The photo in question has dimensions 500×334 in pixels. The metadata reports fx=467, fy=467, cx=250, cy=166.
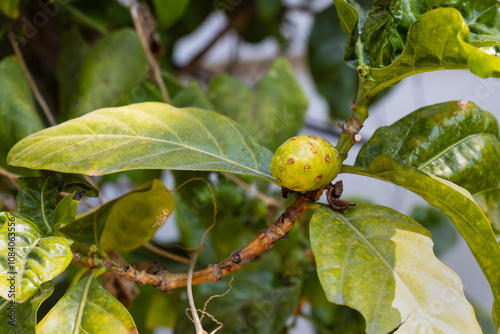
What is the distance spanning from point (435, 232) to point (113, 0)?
29.2 inches

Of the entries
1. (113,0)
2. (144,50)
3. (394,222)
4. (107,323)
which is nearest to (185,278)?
(107,323)

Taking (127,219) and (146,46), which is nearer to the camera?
(127,219)

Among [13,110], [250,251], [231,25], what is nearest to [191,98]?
[13,110]

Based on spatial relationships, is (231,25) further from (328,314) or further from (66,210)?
(66,210)

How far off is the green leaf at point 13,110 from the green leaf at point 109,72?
0.05 m

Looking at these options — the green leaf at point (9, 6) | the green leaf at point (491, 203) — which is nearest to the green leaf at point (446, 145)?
the green leaf at point (491, 203)

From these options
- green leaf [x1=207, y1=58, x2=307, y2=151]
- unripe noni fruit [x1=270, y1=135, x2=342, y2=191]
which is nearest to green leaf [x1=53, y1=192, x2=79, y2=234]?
unripe noni fruit [x1=270, y1=135, x2=342, y2=191]

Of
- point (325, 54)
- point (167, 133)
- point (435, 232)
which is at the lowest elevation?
point (435, 232)

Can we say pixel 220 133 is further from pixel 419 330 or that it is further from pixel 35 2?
pixel 35 2

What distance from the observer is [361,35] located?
1.32ft

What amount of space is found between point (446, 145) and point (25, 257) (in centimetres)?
35

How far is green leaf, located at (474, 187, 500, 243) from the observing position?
42 centimetres

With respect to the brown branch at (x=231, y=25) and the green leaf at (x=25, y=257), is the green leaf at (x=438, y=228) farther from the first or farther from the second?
the green leaf at (x=25, y=257)

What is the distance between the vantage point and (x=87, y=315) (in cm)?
35
